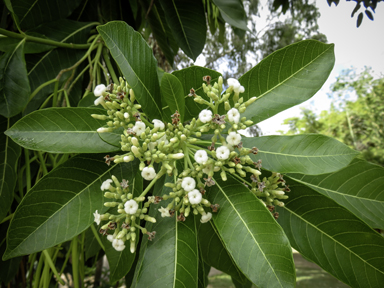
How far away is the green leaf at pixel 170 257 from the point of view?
75 cm

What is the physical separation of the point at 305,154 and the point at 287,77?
10.6 inches

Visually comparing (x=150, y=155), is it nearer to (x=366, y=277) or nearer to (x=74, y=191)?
(x=74, y=191)

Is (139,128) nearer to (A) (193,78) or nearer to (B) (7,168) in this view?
(A) (193,78)

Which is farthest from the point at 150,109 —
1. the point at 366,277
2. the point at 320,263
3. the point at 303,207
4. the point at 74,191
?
the point at 366,277

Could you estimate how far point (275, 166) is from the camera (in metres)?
0.83

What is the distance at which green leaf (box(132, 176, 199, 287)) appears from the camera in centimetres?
75

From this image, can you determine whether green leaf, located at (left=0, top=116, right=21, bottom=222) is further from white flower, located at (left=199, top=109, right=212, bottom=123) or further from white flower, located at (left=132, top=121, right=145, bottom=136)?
white flower, located at (left=199, top=109, right=212, bottom=123)

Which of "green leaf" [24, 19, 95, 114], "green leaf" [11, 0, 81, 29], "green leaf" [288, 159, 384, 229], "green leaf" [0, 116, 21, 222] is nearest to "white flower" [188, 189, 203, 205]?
"green leaf" [288, 159, 384, 229]

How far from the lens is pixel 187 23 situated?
153 cm

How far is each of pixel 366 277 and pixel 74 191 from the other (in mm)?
904

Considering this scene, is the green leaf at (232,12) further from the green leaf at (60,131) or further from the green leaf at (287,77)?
the green leaf at (60,131)

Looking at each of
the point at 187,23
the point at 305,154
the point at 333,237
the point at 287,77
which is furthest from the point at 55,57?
the point at 333,237

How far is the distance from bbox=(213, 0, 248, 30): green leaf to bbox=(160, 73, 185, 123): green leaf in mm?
724

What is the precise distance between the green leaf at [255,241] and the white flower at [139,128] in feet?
1.01
